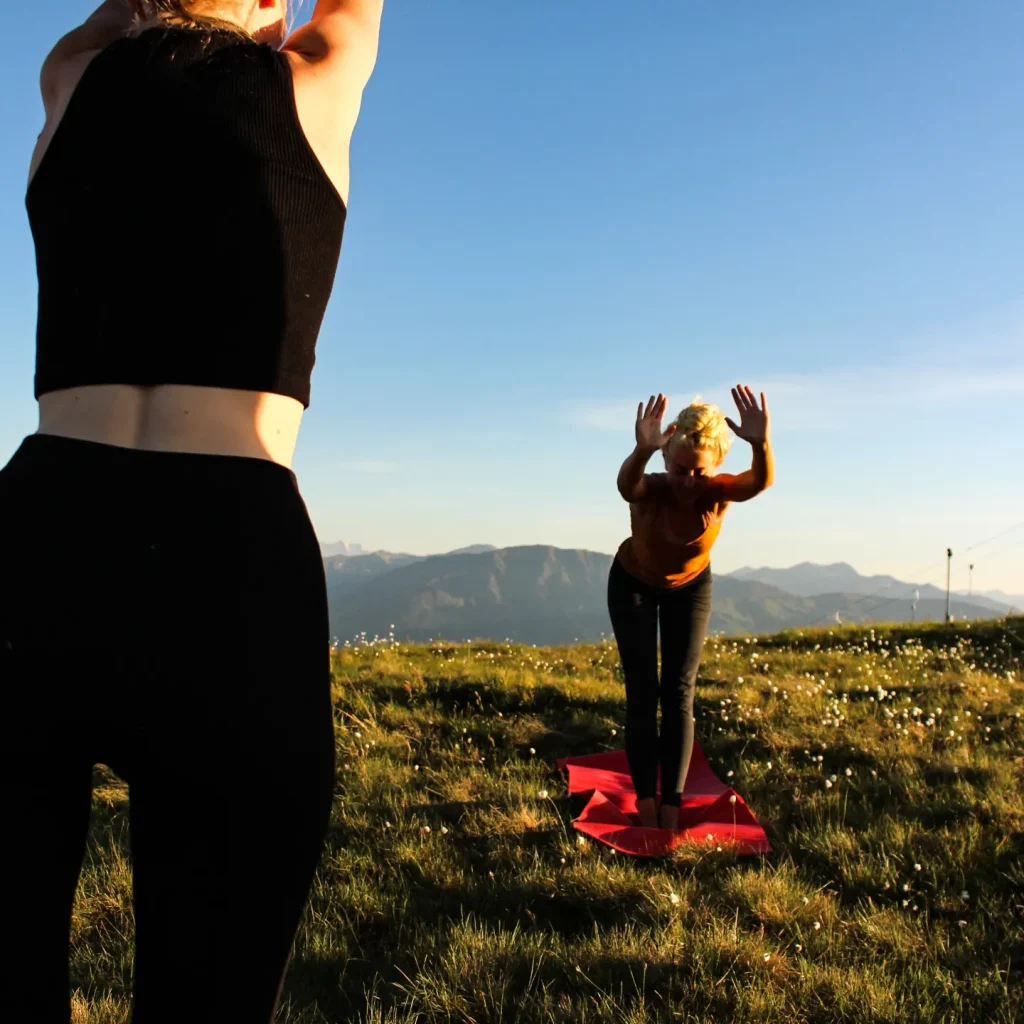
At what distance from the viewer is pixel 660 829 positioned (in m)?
5.73

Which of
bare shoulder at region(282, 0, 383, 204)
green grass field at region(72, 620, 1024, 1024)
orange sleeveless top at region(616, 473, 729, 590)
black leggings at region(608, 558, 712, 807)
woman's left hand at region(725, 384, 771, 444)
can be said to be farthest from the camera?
black leggings at region(608, 558, 712, 807)

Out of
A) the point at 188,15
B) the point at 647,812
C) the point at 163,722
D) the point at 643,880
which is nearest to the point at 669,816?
the point at 647,812

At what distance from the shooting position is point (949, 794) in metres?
6.07

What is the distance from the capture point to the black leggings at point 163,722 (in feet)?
4.54

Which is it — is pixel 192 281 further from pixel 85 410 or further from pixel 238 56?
pixel 238 56

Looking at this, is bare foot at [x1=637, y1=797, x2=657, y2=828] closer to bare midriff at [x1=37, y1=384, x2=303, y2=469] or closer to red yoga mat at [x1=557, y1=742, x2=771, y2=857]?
red yoga mat at [x1=557, y1=742, x2=771, y2=857]

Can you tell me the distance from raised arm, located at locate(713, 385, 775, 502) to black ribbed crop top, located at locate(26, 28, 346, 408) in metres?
4.16

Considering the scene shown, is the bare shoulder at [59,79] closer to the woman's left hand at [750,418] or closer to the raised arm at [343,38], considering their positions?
the raised arm at [343,38]

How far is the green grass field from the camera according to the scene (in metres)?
3.68

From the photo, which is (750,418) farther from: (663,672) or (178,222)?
(178,222)

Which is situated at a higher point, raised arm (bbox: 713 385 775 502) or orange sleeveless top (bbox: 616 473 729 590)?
raised arm (bbox: 713 385 775 502)

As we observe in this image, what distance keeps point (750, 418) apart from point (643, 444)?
0.68 meters

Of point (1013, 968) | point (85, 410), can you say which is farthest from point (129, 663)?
point (1013, 968)

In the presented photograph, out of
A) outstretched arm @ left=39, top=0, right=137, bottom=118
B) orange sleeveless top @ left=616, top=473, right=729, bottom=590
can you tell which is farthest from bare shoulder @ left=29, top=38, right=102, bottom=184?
orange sleeveless top @ left=616, top=473, right=729, bottom=590
